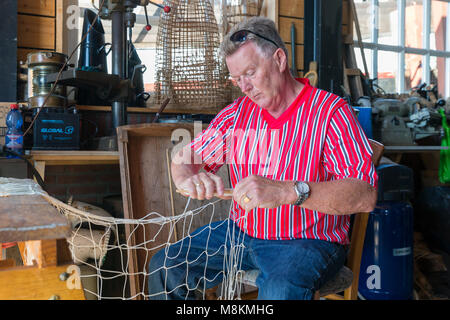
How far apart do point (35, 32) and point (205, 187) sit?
1674mm

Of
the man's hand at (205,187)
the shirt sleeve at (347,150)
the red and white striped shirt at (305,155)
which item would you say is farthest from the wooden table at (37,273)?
the shirt sleeve at (347,150)

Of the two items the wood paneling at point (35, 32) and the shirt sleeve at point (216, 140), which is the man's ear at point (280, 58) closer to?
the shirt sleeve at point (216, 140)

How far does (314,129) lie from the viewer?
1461 mm

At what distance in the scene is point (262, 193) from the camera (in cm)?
122

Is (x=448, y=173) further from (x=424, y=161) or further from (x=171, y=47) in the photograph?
(x=171, y=47)

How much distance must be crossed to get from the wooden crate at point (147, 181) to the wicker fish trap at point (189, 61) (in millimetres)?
658

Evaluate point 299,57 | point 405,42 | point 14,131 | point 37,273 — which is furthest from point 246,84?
point 405,42

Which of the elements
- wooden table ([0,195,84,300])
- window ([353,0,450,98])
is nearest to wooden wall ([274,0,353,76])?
window ([353,0,450,98])

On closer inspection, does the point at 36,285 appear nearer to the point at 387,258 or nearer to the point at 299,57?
the point at 387,258

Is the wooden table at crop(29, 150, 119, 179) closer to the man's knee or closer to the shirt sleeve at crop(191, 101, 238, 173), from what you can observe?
the shirt sleeve at crop(191, 101, 238, 173)

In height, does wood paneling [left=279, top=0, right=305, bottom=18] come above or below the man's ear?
above

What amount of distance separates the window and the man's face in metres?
2.82

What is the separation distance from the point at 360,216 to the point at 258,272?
19.3 inches

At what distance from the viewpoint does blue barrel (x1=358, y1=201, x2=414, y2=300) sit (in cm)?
246
